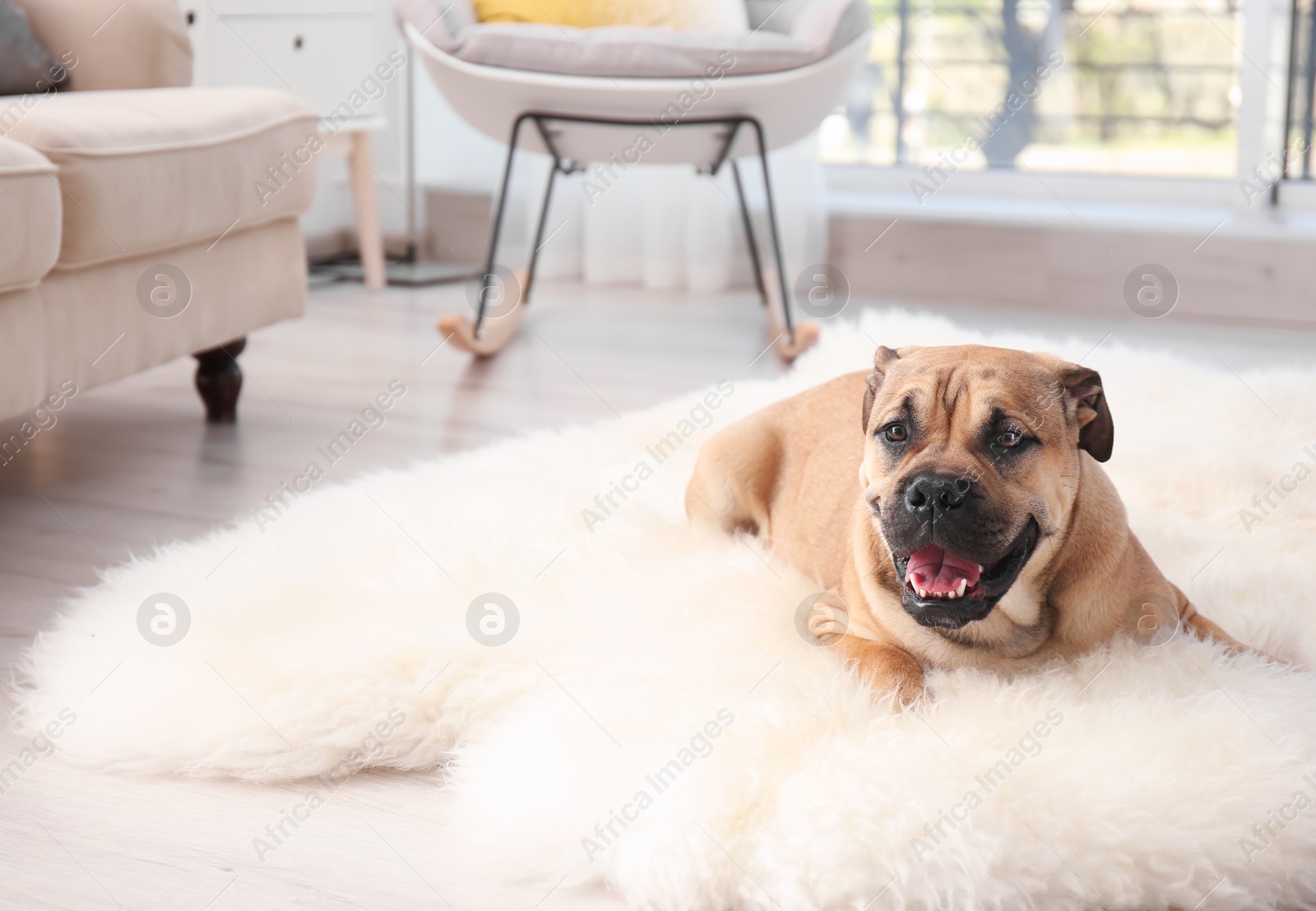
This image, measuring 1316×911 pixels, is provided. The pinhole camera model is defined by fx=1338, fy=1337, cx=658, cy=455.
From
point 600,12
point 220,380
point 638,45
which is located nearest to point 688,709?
point 220,380

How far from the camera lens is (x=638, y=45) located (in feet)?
9.90

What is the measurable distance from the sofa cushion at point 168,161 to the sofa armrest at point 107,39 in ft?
0.24

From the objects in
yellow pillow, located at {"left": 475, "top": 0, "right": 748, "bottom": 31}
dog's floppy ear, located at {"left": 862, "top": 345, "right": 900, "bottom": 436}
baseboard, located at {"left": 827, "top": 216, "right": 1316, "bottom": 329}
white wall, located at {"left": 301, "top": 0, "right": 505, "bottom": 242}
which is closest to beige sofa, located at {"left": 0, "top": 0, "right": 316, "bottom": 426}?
yellow pillow, located at {"left": 475, "top": 0, "right": 748, "bottom": 31}

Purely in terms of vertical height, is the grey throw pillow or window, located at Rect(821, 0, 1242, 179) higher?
the grey throw pillow

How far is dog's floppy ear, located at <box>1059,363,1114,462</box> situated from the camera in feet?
4.13

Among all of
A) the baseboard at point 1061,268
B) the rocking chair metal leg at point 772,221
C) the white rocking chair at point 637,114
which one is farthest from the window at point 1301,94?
the rocking chair metal leg at point 772,221

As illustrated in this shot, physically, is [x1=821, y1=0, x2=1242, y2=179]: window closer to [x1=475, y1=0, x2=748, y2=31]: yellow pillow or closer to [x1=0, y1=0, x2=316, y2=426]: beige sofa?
[x1=475, y1=0, x2=748, y2=31]: yellow pillow

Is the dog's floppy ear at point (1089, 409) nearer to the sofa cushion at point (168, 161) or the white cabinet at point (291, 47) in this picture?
the sofa cushion at point (168, 161)

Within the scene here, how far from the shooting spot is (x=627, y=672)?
1377 millimetres

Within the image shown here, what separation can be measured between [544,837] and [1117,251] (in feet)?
10.3

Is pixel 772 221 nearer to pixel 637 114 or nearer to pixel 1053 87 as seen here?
pixel 637 114

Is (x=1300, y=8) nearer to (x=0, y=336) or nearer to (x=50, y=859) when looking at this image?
(x=0, y=336)

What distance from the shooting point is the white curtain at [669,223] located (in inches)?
160

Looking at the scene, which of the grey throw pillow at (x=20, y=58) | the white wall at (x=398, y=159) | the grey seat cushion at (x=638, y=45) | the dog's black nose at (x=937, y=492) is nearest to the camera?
the dog's black nose at (x=937, y=492)
